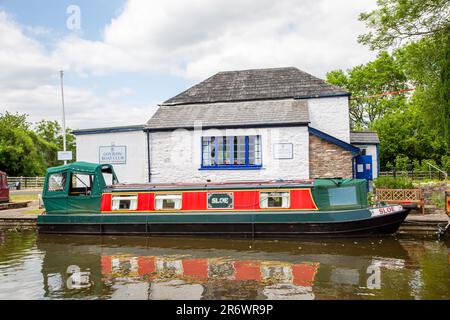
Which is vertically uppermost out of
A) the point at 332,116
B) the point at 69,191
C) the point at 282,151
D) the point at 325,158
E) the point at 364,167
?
the point at 332,116

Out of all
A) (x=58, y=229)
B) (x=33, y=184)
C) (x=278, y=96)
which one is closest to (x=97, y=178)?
(x=58, y=229)

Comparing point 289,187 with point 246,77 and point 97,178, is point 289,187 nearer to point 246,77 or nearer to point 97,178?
point 97,178

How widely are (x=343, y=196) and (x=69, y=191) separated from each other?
32.1 ft

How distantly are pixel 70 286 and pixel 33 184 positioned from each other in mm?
32424

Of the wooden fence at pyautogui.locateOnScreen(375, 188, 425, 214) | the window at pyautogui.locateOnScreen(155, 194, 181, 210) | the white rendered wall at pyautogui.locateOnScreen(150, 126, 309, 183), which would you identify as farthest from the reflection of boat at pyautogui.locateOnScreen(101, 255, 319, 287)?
the white rendered wall at pyautogui.locateOnScreen(150, 126, 309, 183)

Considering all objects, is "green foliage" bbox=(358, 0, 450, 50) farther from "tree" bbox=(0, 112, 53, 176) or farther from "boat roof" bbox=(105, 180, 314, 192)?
"tree" bbox=(0, 112, 53, 176)

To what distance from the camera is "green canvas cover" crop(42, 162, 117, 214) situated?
534 inches

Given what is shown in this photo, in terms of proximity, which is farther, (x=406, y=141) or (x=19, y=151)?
(x=19, y=151)

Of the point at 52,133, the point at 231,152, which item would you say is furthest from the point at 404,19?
the point at 52,133

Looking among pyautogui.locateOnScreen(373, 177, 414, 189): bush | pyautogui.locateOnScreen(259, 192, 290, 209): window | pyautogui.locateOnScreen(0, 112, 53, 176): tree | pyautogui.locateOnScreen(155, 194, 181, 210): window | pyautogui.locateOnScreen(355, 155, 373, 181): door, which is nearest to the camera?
pyautogui.locateOnScreen(259, 192, 290, 209): window

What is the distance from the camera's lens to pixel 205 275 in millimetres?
8430

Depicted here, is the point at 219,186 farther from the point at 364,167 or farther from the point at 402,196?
the point at 364,167

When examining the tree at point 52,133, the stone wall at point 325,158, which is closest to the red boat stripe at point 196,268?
the stone wall at point 325,158

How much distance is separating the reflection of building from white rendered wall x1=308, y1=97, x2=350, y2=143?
11570 mm
